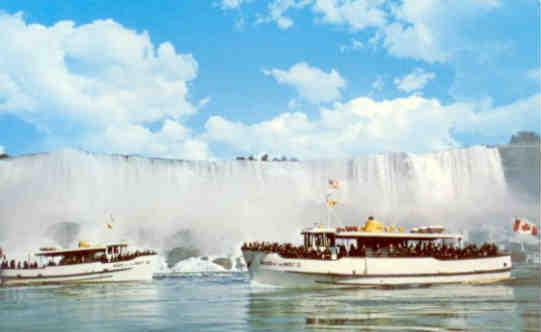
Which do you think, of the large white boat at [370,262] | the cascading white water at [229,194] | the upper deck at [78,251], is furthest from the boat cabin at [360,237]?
the cascading white water at [229,194]

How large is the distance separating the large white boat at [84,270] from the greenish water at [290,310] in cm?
1345

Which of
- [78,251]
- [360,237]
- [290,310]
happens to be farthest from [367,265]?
[78,251]

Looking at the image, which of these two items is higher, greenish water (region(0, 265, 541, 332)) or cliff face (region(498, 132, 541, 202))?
cliff face (region(498, 132, 541, 202))

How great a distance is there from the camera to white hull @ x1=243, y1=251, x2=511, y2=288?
34281 mm

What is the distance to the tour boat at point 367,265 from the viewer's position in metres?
34.3

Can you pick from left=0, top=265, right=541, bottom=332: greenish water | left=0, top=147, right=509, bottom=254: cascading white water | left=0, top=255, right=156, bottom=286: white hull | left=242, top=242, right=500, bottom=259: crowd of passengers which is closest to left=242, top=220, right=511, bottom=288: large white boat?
left=242, top=242, right=500, bottom=259: crowd of passengers

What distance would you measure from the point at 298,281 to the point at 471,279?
9.07 m

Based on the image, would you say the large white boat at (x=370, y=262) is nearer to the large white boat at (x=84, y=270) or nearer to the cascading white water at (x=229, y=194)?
the large white boat at (x=84, y=270)

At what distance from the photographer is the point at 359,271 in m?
34.5

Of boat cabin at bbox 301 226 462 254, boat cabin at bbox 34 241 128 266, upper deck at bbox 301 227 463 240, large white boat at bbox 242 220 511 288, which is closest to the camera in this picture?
large white boat at bbox 242 220 511 288

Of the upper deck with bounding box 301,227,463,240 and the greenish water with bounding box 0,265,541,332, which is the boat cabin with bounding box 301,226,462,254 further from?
the greenish water with bounding box 0,265,541,332

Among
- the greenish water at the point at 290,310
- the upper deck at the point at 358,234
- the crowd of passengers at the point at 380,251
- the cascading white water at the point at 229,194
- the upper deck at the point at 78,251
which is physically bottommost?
the greenish water at the point at 290,310

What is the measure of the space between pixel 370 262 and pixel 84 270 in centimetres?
2105

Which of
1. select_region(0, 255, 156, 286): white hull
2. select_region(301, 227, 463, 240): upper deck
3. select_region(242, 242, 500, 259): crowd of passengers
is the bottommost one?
select_region(0, 255, 156, 286): white hull
